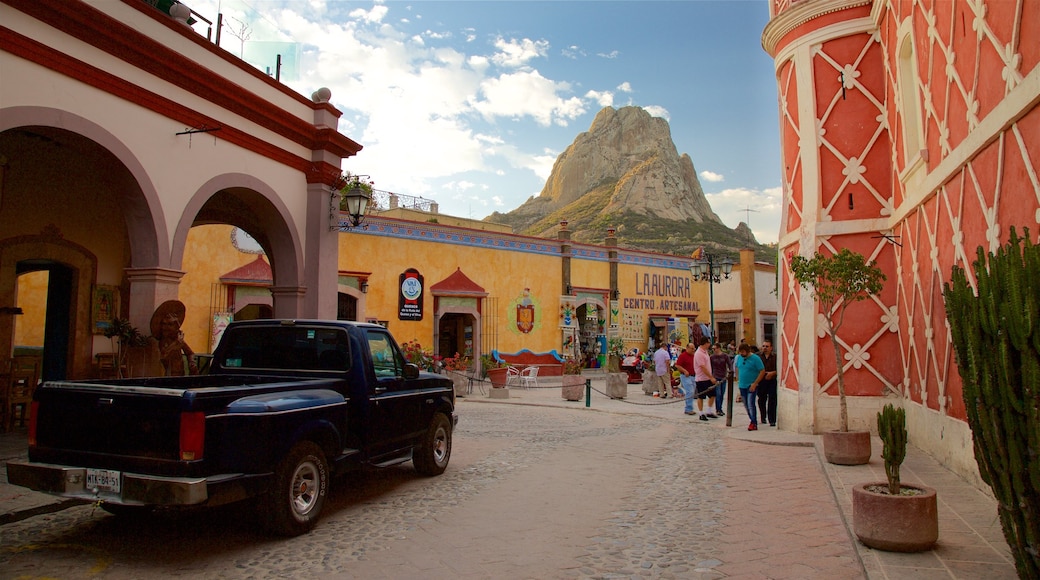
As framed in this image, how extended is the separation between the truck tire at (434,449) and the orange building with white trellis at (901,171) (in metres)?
5.85

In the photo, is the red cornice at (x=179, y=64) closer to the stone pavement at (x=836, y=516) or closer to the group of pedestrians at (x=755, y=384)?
the stone pavement at (x=836, y=516)

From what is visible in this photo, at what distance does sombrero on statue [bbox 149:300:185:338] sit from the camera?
25.5ft

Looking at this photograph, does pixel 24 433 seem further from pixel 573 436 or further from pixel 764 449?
pixel 764 449

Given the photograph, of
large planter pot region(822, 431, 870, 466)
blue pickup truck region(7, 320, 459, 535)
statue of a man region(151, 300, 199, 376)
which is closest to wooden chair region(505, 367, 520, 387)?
large planter pot region(822, 431, 870, 466)

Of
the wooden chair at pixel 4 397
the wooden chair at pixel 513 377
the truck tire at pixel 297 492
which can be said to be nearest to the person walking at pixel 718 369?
the wooden chair at pixel 513 377

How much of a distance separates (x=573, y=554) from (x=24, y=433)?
9032 millimetres

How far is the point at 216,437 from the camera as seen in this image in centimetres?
461

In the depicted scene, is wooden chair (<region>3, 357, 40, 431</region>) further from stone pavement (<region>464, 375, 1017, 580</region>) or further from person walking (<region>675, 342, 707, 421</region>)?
person walking (<region>675, 342, 707, 421</region>)

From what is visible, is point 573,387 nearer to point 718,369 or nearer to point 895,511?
point 718,369

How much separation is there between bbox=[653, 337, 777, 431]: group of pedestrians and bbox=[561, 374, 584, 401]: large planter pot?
11.3 ft

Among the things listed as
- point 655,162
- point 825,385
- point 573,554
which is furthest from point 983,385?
point 655,162

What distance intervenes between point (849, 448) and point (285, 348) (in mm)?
6895

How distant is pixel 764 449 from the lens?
9.93 m

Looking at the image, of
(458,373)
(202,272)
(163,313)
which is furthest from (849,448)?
(202,272)
